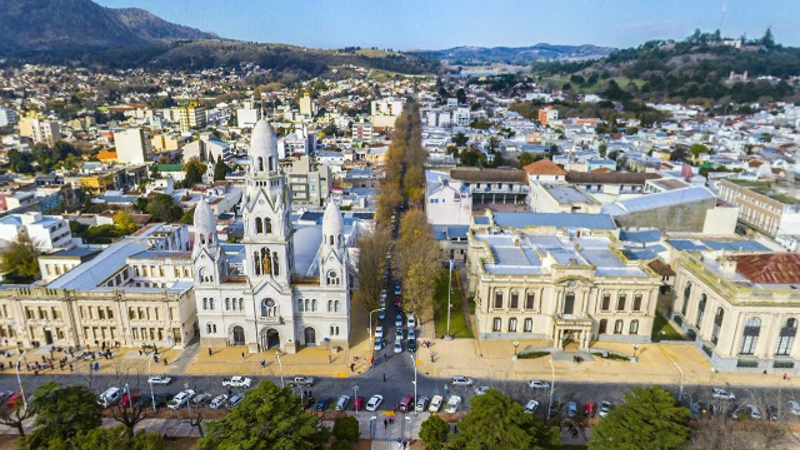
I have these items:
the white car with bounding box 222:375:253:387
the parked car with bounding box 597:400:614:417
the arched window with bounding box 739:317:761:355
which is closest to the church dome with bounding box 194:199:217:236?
the white car with bounding box 222:375:253:387

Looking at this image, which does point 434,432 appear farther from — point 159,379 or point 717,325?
point 717,325

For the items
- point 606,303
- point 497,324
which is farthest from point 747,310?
point 497,324

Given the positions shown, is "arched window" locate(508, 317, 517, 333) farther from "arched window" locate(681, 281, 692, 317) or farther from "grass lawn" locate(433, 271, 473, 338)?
"arched window" locate(681, 281, 692, 317)

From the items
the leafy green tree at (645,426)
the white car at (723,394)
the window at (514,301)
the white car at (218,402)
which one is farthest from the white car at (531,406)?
the white car at (218,402)

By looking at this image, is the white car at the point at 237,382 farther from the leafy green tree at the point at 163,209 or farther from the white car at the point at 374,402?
the leafy green tree at the point at 163,209

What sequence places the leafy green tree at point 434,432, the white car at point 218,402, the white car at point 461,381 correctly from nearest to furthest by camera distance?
the leafy green tree at point 434,432 → the white car at point 218,402 → the white car at point 461,381

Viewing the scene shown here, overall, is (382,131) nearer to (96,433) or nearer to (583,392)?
(583,392)
